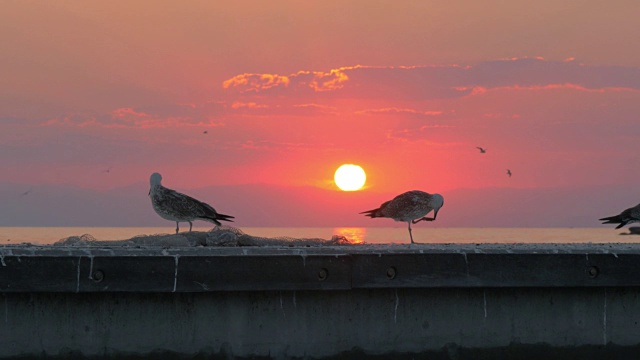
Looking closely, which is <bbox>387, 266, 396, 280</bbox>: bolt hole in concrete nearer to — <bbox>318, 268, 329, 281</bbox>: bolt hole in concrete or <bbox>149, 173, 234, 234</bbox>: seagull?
<bbox>318, 268, 329, 281</bbox>: bolt hole in concrete

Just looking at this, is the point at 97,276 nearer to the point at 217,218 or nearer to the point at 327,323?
the point at 327,323

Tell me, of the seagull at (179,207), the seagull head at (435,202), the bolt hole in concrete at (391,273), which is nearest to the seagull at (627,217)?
the seagull head at (435,202)

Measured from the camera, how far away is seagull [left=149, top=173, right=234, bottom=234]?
1716 cm

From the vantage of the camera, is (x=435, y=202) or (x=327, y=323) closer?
(x=327, y=323)

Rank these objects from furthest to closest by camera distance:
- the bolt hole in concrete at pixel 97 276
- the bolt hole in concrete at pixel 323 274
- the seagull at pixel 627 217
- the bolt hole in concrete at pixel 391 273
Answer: the seagull at pixel 627 217 → the bolt hole in concrete at pixel 391 273 → the bolt hole in concrete at pixel 323 274 → the bolt hole in concrete at pixel 97 276

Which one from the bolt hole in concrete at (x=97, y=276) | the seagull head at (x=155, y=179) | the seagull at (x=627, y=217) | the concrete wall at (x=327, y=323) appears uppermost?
the seagull head at (x=155, y=179)

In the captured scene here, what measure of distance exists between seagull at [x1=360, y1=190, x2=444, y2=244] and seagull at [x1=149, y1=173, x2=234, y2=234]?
3.26 meters

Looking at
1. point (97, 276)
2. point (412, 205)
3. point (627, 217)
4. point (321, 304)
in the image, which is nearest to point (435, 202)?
→ point (412, 205)

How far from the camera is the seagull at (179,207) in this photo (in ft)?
56.3

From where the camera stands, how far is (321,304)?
26.9 ft

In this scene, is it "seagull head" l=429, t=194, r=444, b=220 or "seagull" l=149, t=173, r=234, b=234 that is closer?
"seagull" l=149, t=173, r=234, b=234

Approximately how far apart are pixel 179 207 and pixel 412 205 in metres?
4.85

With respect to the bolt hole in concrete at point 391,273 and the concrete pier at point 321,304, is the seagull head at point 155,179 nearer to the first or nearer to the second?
the concrete pier at point 321,304

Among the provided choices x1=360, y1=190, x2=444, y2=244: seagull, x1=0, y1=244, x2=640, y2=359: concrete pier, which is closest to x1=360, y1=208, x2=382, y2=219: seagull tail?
x1=360, y1=190, x2=444, y2=244: seagull
